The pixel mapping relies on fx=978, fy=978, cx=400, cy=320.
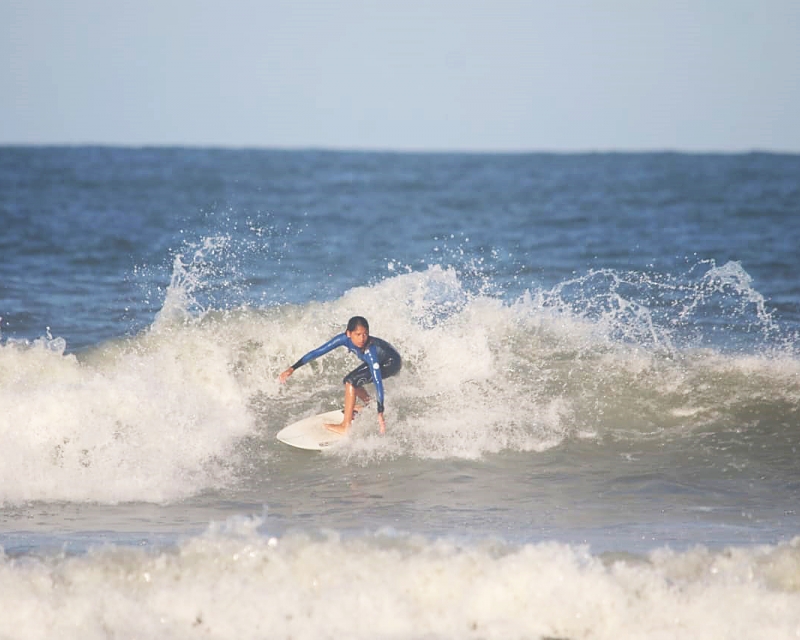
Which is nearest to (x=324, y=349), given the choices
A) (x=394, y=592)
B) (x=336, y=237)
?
(x=394, y=592)

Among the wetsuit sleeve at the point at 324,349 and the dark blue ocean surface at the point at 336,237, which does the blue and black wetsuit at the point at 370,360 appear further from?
the dark blue ocean surface at the point at 336,237

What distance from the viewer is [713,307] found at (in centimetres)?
1357

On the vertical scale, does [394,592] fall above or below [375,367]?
below

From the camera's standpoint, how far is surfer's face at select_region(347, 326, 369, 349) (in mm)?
8805

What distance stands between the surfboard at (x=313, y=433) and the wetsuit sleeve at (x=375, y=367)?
0.60 m

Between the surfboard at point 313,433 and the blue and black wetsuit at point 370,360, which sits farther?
the surfboard at point 313,433

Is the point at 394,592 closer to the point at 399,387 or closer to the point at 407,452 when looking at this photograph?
the point at 407,452

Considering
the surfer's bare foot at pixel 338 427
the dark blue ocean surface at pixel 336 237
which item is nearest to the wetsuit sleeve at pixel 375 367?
the surfer's bare foot at pixel 338 427

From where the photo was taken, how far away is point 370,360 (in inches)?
356

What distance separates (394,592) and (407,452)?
3084 millimetres

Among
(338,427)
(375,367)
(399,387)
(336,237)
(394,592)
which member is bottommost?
(394,592)

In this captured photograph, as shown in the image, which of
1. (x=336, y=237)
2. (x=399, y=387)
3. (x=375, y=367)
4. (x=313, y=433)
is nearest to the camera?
(x=375, y=367)

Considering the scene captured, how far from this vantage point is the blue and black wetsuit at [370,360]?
8.98 m

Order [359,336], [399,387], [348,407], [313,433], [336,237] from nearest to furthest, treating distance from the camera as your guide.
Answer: [359,336]
[348,407]
[313,433]
[399,387]
[336,237]
